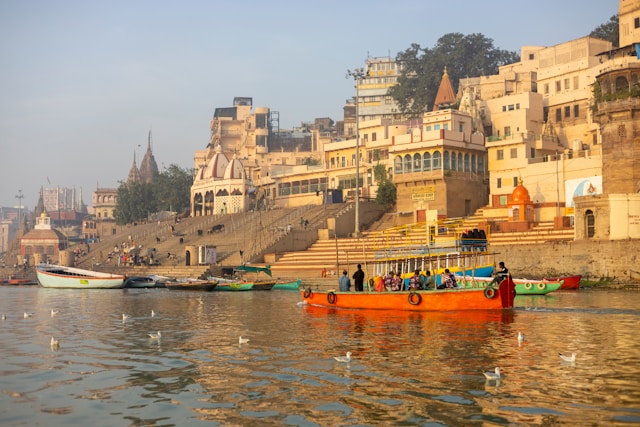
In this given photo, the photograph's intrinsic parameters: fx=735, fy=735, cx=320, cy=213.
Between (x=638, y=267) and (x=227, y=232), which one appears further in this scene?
(x=227, y=232)

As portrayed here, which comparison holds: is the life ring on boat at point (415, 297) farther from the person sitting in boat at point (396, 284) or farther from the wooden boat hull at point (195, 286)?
the wooden boat hull at point (195, 286)

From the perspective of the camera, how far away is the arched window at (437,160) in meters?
58.9

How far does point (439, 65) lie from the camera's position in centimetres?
8994

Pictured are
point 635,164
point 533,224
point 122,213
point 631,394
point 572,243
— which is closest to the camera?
point 631,394

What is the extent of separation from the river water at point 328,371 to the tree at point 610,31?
5531cm

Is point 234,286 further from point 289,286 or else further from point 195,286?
point 289,286

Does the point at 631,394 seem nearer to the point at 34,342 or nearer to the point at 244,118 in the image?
the point at 34,342

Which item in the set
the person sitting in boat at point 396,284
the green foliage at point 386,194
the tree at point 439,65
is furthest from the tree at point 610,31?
the person sitting in boat at point 396,284

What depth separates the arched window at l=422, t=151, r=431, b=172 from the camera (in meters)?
59.8

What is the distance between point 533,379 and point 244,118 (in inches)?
4496

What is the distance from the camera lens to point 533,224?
5009cm

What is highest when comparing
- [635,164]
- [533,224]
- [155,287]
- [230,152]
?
[230,152]

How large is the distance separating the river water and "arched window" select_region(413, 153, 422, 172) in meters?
36.4

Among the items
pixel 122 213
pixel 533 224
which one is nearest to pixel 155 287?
pixel 533 224
